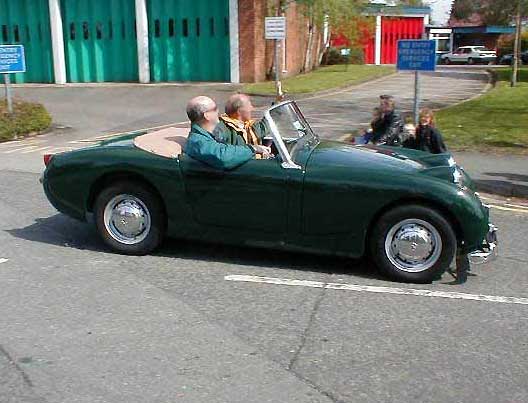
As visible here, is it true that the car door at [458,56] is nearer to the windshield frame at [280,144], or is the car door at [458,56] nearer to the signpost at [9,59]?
the signpost at [9,59]

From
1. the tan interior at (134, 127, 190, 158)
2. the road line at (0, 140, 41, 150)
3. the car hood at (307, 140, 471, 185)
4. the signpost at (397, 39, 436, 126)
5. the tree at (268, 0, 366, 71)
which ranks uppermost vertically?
the tree at (268, 0, 366, 71)

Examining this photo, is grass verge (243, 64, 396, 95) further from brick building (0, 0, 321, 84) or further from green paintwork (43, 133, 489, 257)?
green paintwork (43, 133, 489, 257)

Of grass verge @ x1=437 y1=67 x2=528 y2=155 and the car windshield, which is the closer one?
the car windshield

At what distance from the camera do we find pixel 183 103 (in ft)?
67.4

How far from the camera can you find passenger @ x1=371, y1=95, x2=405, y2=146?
28.0 feet

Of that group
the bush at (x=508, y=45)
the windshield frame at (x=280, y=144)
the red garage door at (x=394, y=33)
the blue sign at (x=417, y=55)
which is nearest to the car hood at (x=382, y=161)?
the windshield frame at (x=280, y=144)

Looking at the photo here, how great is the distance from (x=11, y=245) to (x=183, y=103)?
15.0m

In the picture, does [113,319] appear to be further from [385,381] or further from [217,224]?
[385,381]

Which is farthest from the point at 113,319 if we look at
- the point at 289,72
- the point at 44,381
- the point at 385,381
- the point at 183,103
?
the point at 289,72

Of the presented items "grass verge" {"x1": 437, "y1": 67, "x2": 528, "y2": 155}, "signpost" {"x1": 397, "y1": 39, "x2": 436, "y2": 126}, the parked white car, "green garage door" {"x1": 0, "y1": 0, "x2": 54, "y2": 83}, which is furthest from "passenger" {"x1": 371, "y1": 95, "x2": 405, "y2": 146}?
the parked white car

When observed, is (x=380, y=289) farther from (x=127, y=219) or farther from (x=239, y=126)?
(x=127, y=219)

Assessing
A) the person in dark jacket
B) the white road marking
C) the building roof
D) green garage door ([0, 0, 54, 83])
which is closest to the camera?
the white road marking

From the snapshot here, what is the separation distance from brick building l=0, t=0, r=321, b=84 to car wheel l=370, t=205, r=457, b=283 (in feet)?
66.7

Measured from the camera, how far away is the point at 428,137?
26.8ft
